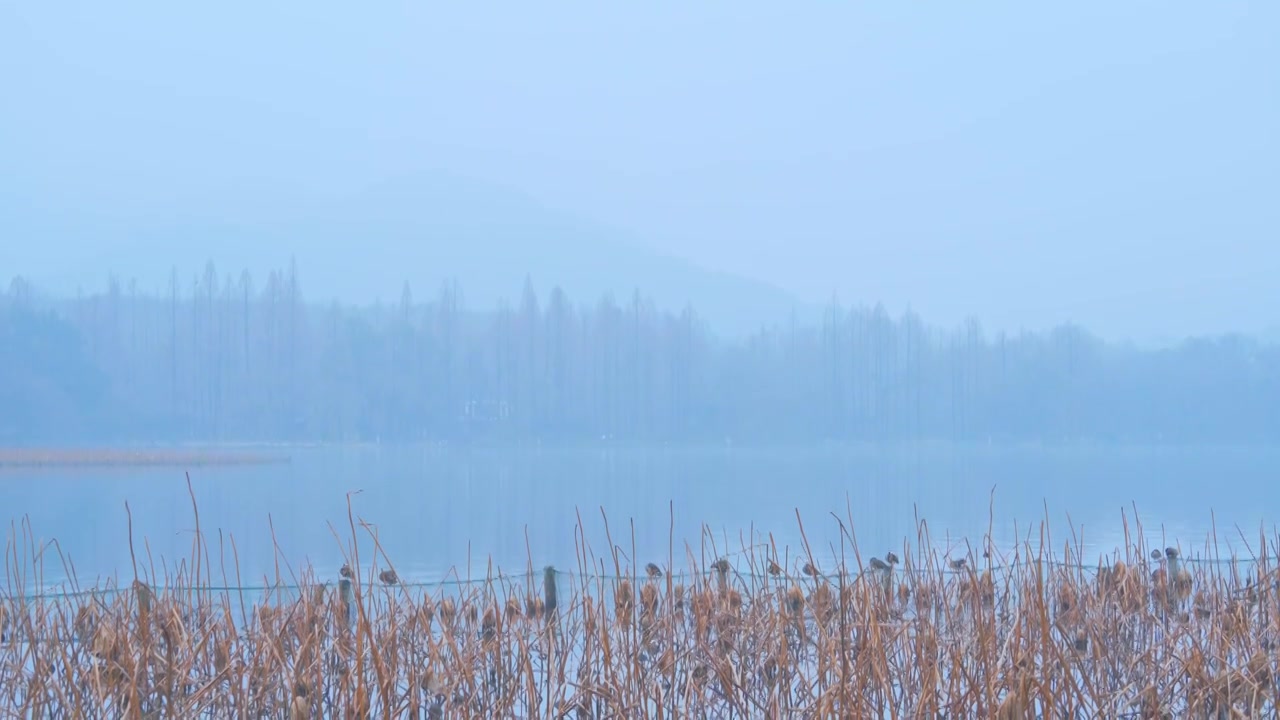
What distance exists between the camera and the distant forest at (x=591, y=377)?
71000mm

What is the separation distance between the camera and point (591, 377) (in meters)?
77.9

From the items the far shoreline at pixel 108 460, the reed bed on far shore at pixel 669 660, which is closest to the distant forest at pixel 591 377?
the far shoreline at pixel 108 460

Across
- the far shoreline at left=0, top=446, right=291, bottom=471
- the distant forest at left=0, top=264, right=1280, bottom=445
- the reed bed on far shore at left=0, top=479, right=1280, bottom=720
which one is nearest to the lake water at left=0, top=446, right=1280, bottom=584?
the far shoreline at left=0, top=446, right=291, bottom=471

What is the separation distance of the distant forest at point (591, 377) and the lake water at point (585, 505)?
24579 mm

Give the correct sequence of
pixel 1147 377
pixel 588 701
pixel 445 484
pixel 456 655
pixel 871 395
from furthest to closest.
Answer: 1. pixel 871 395
2. pixel 1147 377
3. pixel 445 484
4. pixel 588 701
5. pixel 456 655

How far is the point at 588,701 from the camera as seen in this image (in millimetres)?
3645

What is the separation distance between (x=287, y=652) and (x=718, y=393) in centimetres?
7587

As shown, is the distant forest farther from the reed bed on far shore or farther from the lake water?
the reed bed on far shore

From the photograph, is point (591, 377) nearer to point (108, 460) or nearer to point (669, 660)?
point (108, 460)

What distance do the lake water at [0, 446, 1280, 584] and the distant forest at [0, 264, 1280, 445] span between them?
2458cm

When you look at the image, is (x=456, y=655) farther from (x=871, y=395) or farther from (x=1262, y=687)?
(x=871, y=395)

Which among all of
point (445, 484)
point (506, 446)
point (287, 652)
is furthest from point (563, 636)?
point (506, 446)

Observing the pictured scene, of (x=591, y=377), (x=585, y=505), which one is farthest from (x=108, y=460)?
(x=591, y=377)

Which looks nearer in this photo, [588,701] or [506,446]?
[588,701]
